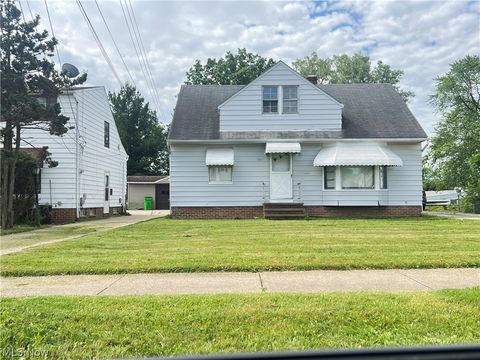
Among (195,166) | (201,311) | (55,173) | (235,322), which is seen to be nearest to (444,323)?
(235,322)

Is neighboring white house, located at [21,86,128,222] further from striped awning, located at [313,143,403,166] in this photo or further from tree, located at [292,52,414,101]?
tree, located at [292,52,414,101]

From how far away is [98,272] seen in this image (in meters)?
6.18

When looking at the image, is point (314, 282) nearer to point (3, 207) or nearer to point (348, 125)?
point (3, 207)

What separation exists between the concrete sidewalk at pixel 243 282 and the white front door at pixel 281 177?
11.8m

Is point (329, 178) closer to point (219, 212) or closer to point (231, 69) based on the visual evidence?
point (219, 212)

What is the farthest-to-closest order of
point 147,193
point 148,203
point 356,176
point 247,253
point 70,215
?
point 147,193 → point 148,203 → point 356,176 → point 70,215 → point 247,253

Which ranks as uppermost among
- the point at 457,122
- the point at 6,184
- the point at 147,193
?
the point at 457,122

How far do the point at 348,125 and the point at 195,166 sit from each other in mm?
6987

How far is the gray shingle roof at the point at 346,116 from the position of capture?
18.0 meters

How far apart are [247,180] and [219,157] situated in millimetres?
1610

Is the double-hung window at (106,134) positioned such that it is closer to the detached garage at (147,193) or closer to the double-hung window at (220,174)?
the double-hung window at (220,174)

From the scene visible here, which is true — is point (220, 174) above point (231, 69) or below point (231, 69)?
below

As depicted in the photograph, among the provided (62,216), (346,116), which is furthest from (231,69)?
(62,216)

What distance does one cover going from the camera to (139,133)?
50.1 m
